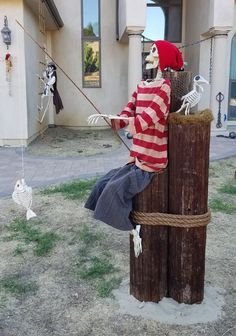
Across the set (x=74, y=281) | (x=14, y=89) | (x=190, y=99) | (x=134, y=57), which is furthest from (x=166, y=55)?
(x=134, y=57)

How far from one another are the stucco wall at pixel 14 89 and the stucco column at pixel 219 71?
4523 mm

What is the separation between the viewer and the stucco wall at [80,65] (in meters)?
11.5

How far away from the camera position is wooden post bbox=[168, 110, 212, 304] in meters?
2.49

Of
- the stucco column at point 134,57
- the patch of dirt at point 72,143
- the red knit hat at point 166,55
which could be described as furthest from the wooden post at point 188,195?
the stucco column at point 134,57

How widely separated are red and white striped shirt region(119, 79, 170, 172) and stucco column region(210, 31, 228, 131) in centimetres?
768

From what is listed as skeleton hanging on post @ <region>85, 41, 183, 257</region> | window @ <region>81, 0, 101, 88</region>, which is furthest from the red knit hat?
window @ <region>81, 0, 101, 88</region>

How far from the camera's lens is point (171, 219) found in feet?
8.52

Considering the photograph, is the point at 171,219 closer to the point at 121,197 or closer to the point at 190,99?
the point at 121,197

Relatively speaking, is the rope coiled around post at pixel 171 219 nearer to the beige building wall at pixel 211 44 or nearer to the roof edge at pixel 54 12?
the roof edge at pixel 54 12

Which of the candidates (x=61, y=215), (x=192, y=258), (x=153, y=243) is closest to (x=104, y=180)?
(x=153, y=243)

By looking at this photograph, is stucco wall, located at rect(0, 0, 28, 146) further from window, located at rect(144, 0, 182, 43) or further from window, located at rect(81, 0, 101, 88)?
window, located at rect(144, 0, 182, 43)

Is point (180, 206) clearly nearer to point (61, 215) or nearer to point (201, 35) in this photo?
point (61, 215)

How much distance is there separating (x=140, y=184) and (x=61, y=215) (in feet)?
6.92

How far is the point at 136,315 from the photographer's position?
103 inches
